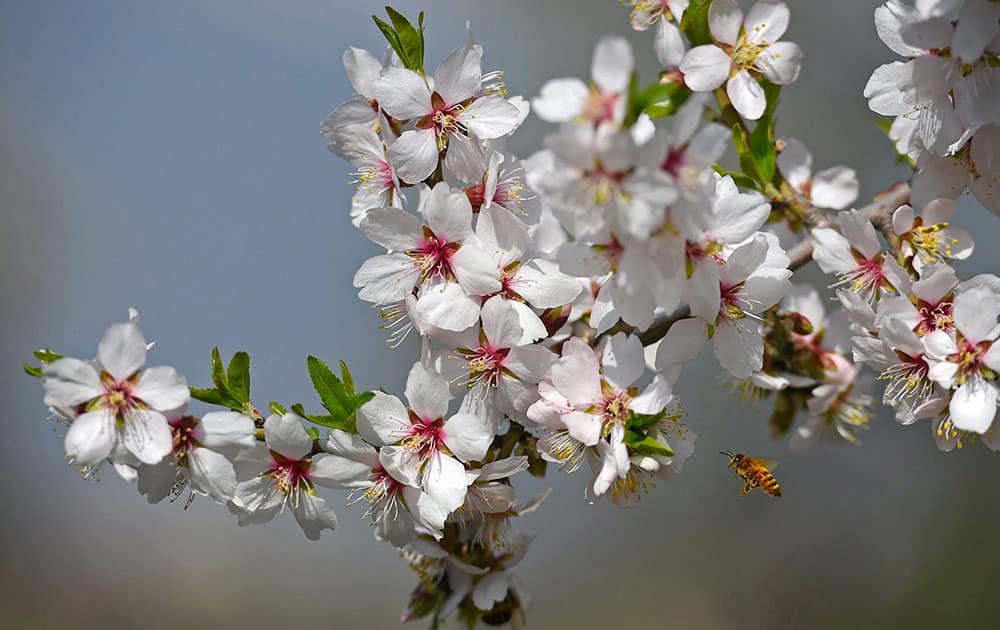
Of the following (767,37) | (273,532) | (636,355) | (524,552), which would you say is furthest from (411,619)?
(273,532)

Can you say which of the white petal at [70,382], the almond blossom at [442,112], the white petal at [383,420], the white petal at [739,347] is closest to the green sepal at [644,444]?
the white petal at [739,347]

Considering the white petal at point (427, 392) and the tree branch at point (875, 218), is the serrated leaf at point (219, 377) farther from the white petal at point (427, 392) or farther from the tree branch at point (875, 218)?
the tree branch at point (875, 218)

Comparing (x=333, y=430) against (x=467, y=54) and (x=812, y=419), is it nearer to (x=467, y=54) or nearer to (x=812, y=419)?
(x=467, y=54)

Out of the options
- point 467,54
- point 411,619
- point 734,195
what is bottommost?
point 411,619

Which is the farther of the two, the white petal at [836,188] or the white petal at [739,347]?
the white petal at [836,188]

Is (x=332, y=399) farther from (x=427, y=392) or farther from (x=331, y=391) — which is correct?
(x=427, y=392)

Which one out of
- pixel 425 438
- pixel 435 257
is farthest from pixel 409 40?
pixel 425 438

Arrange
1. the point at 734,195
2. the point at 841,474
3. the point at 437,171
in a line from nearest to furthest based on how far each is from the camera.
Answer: the point at 734,195 → the point at 437,171 → the point at 841,474
